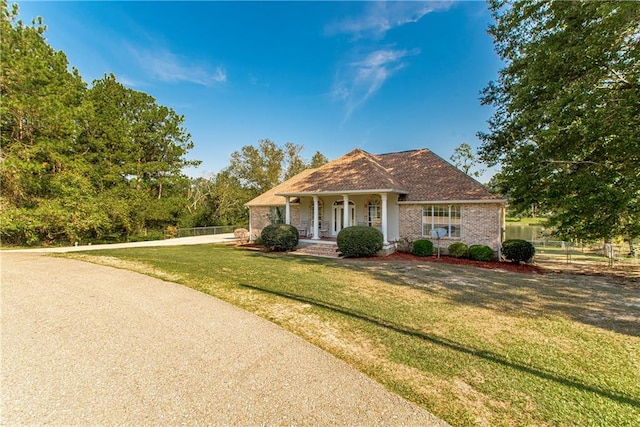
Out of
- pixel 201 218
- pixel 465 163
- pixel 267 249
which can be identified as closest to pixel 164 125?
pixel 201 218

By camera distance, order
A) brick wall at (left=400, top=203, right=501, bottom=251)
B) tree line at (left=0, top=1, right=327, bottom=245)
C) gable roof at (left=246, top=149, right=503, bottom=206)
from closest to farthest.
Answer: brick wall at (left=400, top=203, right=501, bottom=251) → gable roof at (left=246, top=149, right=503, bottom=206) → tree line at (left=0, top=1, right=327, bottom=245)

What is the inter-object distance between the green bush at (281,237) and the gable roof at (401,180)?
2206 mm

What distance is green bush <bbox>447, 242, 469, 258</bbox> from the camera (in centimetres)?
1297

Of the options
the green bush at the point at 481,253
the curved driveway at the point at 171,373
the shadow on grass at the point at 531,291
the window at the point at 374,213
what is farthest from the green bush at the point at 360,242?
the curved driveway at the point at 171,373

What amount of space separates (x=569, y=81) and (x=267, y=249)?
14768 millimetres

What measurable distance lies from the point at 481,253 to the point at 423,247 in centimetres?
247

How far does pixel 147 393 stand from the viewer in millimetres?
2900

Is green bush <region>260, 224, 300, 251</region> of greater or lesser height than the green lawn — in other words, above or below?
above

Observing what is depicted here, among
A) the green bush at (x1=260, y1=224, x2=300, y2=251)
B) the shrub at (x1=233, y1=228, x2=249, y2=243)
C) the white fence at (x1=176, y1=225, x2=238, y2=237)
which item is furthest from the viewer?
the white fence at (x1=176, y1=225, x2=238, y2=237)

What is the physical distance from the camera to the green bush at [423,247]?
13484 millimetres

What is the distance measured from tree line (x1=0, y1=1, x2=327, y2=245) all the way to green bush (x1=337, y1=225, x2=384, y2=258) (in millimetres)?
18338

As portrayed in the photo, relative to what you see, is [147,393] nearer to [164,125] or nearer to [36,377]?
[36,377]

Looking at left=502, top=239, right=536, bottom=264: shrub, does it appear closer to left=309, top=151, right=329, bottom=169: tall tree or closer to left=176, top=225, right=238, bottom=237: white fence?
left=176, top=225, right=238, bottom=237: white fence

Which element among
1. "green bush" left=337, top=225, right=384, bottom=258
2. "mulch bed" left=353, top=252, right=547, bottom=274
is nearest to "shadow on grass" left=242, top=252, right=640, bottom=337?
"mulch bed" left=353, top=252, right=547, bottom=274
